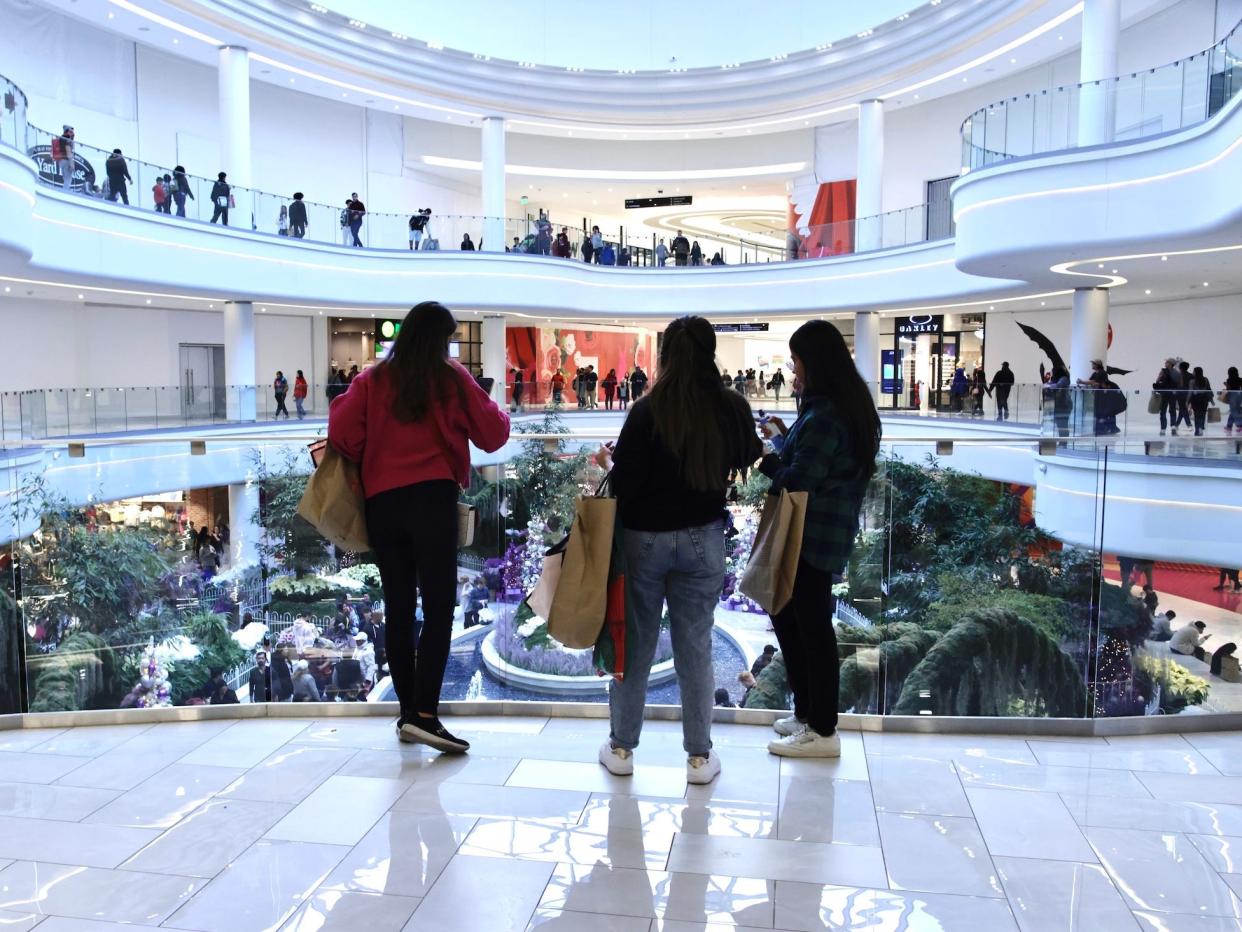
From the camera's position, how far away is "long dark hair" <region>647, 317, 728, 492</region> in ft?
10.9

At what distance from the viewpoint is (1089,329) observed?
19.9 metres

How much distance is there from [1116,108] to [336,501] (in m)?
15.0

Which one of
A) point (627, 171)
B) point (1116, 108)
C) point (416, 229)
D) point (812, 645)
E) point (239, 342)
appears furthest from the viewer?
point (627, 171)

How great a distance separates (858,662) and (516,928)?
205 centimetres

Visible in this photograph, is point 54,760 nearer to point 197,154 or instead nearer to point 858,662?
point 858,662

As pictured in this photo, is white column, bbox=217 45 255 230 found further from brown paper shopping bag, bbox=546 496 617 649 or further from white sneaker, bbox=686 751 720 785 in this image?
white sneaker, bbox=686 751 720 785

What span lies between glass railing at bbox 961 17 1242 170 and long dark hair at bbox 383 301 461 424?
1194cm

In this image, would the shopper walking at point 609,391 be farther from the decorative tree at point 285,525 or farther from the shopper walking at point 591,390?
the decorative tree at point 285,525

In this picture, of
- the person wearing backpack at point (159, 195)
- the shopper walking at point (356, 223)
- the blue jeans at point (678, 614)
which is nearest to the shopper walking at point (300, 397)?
the shopper walking at point (356, 223)

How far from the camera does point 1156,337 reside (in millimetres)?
23531

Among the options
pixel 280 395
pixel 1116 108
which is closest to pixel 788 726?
pixel 1116 108

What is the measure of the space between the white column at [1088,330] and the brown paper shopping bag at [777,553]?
17571 mm

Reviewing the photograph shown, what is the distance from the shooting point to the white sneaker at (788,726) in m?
3.94

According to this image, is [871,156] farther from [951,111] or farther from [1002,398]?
[1002,398]
